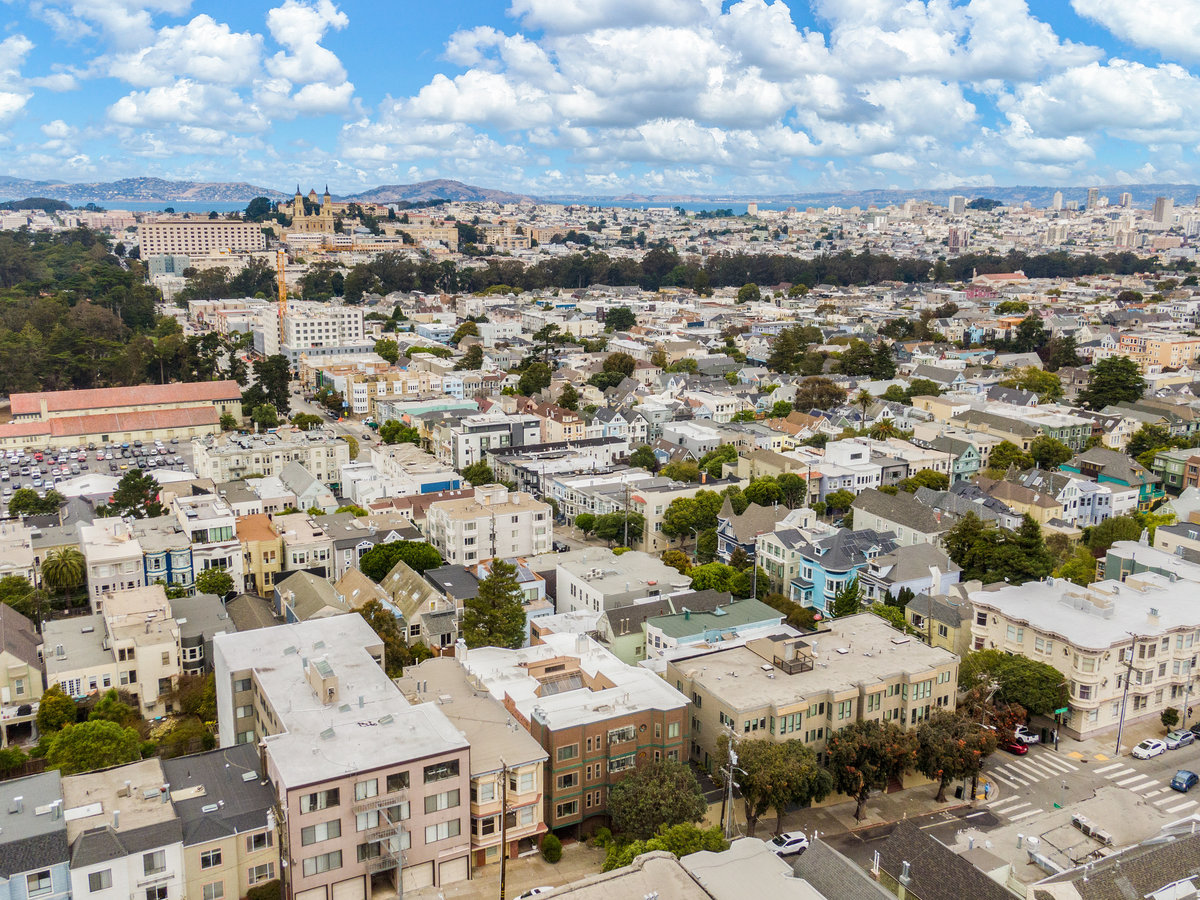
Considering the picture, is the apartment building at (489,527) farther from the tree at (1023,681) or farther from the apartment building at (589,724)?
the tree at (1023,681)

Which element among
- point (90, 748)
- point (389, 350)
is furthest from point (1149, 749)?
point (389, 350)

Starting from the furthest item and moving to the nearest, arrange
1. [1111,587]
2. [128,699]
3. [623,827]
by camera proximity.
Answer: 1. [1111,587]
2. [128,699]
3. [623,827]

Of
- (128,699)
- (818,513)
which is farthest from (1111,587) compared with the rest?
(128,699)

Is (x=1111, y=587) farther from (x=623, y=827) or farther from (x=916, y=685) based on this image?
(x=623, y=827)

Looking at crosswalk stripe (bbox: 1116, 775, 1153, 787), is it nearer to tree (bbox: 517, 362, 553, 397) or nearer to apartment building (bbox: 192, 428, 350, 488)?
apartment building (bbox: 192, 428, 350, 488)

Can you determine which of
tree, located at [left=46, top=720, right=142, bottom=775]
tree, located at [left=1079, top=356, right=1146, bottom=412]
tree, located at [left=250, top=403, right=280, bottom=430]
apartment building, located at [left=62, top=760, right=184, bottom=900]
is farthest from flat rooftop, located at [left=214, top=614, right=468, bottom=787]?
tree, located at [left=1079, top=356, right=1146, bottom=412]

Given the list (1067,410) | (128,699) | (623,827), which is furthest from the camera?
(1067,410)

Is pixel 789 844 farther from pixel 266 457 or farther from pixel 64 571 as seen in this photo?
pixel 266 457

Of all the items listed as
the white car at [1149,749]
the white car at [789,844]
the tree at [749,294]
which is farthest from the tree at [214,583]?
the tree at [749,294]
